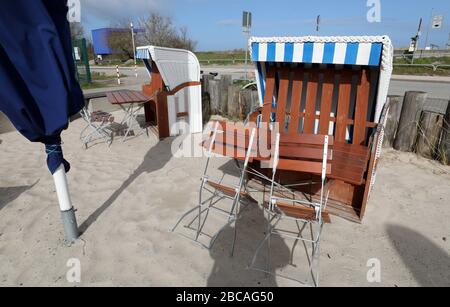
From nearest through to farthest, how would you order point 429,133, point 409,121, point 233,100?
point 429,133, point 409,121, point 233,100

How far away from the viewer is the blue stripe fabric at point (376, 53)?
2.80 m

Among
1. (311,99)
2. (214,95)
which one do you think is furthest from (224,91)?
(311,99)

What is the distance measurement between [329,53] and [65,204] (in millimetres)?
3205

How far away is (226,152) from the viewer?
3.15 m

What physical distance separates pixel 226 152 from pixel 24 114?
186 centimetres

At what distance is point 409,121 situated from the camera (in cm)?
505

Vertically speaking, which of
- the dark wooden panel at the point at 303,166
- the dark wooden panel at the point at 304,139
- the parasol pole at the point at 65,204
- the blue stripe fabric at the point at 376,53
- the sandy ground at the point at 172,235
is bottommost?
the sandy ground at the point at 172,235

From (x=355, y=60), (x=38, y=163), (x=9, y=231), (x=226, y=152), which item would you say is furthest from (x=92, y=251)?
(x=355, y=60)

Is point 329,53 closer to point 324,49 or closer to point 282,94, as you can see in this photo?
point 324,49

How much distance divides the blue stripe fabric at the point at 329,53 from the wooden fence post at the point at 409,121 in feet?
9.14

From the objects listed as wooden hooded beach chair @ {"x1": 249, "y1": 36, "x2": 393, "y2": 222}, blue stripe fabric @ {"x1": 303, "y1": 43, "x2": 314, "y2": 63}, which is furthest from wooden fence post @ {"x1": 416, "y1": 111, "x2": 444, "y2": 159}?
blue stripe fabric @ {"x1": 303, "y1": 43, "x2": 314, "y2": 63}

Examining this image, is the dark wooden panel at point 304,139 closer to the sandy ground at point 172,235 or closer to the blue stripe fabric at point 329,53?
the blue stripe fabric at point 329,53

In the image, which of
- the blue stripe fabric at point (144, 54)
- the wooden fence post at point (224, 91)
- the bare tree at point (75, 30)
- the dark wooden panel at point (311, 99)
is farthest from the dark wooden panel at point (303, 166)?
the bare tree at point (75, 30)

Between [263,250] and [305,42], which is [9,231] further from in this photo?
[305,42]
